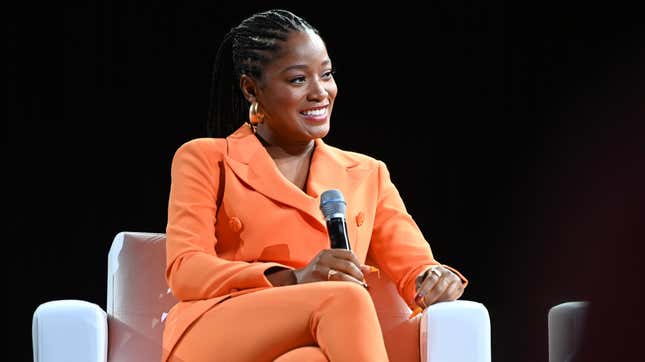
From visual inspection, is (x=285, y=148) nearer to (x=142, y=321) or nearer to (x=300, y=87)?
(x=300, y=87)

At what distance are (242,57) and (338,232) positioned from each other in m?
0.59

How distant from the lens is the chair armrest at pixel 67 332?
188cm

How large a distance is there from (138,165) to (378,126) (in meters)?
0.66

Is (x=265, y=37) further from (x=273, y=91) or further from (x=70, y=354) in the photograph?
(x=70, y=354)

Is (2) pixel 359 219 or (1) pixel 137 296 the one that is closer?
(2) pixel 359 219

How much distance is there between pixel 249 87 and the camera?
6.91 ft

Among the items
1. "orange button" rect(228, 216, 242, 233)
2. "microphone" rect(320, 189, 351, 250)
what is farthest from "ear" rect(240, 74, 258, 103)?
"microphone" rect(320, 189, 351, 250)

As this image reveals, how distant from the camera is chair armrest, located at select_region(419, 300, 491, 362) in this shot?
1.87 metres

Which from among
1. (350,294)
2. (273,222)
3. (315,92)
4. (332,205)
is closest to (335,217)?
(332,205)

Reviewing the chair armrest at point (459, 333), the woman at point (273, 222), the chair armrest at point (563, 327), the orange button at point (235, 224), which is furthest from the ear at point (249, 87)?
the chair armrest at point (563, 327)

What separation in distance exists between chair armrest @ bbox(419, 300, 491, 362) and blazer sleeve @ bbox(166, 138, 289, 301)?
323 millimetres

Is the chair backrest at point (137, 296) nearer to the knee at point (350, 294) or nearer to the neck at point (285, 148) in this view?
the neck at point (285, 148)

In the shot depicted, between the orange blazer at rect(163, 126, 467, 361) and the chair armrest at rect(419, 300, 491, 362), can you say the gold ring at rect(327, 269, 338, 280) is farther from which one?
the chair armrest at rect(419, 300, 491, 362)

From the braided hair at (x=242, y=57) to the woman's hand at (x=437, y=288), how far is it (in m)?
0.53
